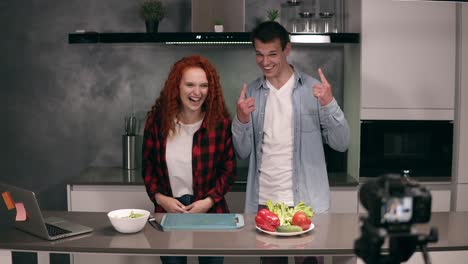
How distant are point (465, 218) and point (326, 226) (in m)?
0.63

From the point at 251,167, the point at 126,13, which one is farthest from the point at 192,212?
the point at 126,13

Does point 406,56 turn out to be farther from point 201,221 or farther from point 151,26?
point 201,221

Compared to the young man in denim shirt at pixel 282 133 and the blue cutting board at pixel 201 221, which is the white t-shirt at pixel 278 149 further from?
the blue cutting board at pixel 201 221

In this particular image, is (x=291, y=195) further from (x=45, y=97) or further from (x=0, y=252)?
(x=45, y=97)

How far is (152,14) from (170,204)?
5.54 feet

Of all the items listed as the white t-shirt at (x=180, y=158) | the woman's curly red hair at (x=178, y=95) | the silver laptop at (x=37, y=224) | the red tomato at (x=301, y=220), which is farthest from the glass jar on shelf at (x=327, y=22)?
the silver laptop at (x=37, y=224)

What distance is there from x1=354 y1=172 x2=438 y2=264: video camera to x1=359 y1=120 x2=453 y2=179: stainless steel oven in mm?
2346

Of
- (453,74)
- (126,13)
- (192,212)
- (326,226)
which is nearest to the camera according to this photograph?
(326,226)

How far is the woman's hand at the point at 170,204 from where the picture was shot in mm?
2897

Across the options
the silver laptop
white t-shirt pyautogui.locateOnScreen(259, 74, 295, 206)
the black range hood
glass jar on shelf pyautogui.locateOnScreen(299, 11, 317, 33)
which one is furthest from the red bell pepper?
glass jar on shelf pyautogui.locateOnScreen(299, 11, 317, 33)

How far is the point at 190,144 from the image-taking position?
3049 millimetres

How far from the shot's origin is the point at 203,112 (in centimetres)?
311

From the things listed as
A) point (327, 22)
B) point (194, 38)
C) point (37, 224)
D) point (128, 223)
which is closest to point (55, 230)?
point (37, 224)

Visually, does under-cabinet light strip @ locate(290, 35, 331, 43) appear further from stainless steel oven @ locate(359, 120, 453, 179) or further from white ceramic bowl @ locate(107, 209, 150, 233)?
white ceramic bowl @ locate(107, 209, 150, 233)
